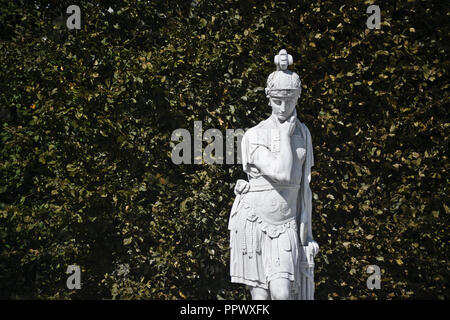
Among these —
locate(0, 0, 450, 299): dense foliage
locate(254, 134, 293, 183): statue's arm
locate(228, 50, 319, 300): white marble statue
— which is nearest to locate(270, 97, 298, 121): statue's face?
locate(228, 50, 319, 300): white marble statue

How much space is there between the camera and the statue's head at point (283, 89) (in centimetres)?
529

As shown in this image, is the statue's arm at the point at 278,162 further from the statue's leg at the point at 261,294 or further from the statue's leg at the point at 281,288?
the statue's leg at the point at 261,294

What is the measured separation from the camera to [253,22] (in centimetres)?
714

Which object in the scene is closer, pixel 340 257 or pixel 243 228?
pixel 243 228

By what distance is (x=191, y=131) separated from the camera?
7.20 metres

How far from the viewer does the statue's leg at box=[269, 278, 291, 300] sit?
5.17 m

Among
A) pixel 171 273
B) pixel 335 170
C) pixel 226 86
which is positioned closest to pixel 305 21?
pixel 226 86

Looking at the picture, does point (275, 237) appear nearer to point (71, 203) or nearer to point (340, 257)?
point (340, 257)

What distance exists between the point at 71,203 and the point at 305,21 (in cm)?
302

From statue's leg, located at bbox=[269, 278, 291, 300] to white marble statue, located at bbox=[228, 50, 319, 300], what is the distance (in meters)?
0.01

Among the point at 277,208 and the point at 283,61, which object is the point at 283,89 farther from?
the point at 277,208

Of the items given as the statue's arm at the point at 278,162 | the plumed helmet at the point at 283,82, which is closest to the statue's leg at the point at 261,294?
the statue's arm at the point at 278,162

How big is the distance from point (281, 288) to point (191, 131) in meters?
2.50

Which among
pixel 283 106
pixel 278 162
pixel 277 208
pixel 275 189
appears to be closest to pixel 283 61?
pixel 283 106
